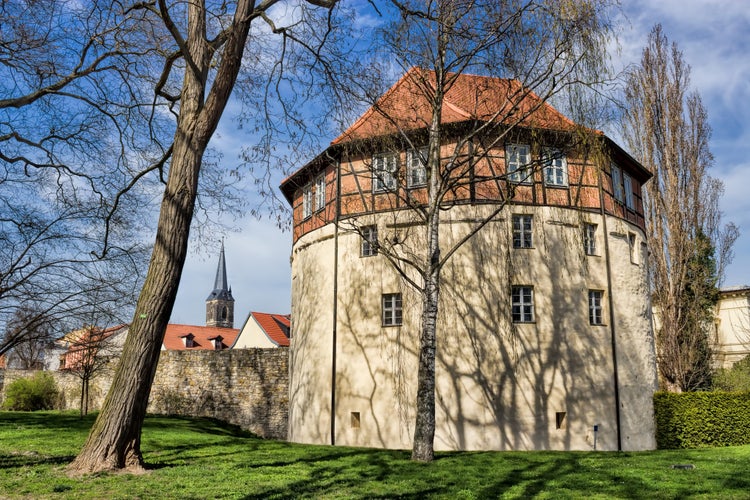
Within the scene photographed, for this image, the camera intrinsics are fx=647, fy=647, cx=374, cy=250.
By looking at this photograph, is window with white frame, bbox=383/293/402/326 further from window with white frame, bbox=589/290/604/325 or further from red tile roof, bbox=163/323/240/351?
red tile roof, bbox=163/323/240/351

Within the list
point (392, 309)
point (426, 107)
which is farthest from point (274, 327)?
point (426, 107)

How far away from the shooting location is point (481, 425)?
49.9 ft

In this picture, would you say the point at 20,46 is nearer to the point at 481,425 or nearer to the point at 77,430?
the point at 77,430

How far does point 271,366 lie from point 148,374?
16114 millimetres

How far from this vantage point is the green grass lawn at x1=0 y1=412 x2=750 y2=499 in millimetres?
6867

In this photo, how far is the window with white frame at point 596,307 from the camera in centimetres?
1666

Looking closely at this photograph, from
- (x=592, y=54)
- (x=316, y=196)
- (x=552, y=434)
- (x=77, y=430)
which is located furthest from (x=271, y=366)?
(x=592, y=54)

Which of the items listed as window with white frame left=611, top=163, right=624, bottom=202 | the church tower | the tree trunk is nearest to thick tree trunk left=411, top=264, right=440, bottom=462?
the tree trunk

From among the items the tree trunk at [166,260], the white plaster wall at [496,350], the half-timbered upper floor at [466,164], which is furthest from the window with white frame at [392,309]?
the tree trunk at [166,260]

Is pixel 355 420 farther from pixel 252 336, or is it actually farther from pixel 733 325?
pixel 252 336

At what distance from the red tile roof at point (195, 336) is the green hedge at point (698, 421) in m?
38.6

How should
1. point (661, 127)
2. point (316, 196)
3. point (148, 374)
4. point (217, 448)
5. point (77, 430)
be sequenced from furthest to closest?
point (661, 127), point (316, 196), point (77, 430), point (217, 448), point (148, 374)

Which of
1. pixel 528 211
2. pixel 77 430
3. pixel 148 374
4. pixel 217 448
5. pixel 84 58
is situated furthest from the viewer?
pixel 528 211

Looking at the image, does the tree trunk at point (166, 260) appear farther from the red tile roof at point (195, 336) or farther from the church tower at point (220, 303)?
the church tower at point (220, 303)
